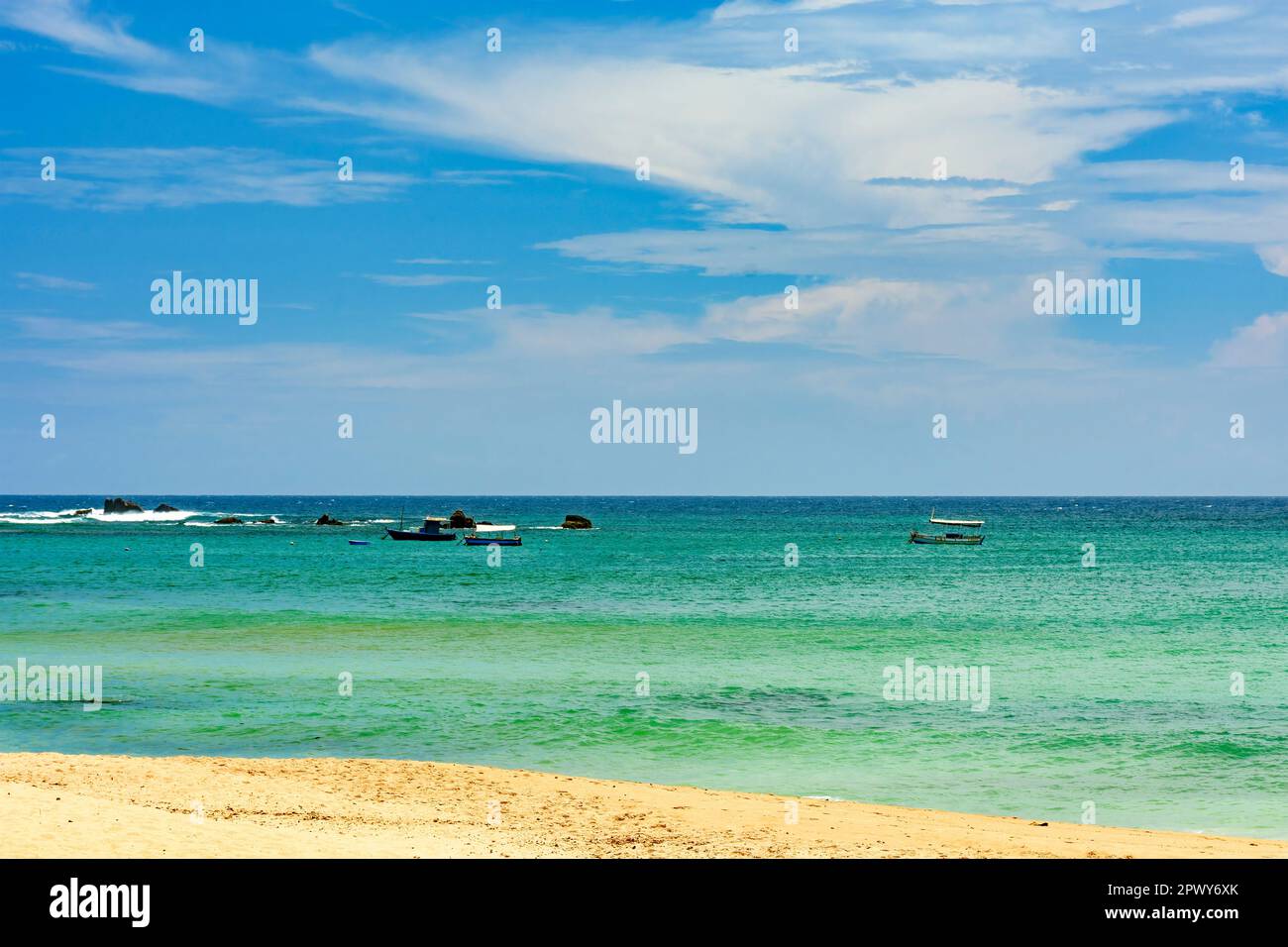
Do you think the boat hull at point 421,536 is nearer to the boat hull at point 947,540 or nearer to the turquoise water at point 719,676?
→ the turquoise water at point 719,676

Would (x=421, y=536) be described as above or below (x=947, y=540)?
above

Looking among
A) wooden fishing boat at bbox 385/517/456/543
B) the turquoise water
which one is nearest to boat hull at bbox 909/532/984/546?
the turquoise water

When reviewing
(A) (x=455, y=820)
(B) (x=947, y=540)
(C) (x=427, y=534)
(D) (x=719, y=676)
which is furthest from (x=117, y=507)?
(A) (x=455, y=820)

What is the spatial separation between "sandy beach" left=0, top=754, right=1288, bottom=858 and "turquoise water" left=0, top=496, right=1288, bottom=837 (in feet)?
5.26

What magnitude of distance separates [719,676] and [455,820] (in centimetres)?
1383

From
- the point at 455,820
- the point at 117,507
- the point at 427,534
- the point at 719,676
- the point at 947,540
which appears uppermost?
the point at 117,507

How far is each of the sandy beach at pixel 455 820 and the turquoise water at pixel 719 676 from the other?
5.26ft

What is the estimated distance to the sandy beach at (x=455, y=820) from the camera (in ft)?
40.3

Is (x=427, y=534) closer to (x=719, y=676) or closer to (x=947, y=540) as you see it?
(x=947, y=540)

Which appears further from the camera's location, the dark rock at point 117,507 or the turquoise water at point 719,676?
the dark rock at point 117,507

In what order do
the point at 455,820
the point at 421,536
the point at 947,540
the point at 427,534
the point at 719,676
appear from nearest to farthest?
the point at 455,820 → the point at 719,676 → the point at 947,540 → the point at 427,534 → the point at 421,536

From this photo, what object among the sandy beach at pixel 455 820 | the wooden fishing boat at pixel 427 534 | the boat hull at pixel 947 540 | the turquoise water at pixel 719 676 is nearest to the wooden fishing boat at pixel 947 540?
the boat hull at pixel 947 540

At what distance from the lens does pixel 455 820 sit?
14.2m
